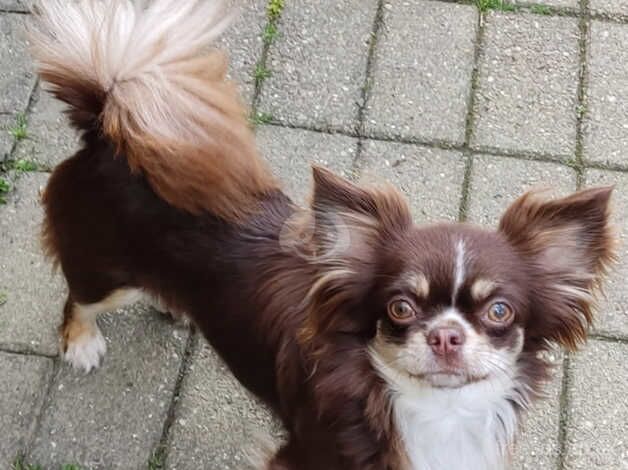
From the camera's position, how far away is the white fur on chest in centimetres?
231

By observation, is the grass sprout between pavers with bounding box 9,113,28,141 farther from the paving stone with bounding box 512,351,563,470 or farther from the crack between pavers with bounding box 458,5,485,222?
the paving stone with bounding box 512,351,563,470

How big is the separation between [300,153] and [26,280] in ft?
3.56

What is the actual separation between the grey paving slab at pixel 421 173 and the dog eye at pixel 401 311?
1355 millimetres

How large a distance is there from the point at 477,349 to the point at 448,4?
2263mm

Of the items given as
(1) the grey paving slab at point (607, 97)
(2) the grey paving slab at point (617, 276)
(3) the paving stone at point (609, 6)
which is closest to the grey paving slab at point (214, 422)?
(2) the grey paving slab at point (617, 276)

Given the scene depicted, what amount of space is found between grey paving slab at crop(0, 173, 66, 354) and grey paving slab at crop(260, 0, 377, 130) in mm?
958

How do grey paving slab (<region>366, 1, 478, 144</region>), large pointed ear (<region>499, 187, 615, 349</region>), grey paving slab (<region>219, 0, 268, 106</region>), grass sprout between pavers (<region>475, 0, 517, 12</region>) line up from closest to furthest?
large pointed ear (<region>499, 187, 615, 349</region>) < grey paving slab (<region>366, 1, 478, 144</region>) < grey paving slab (<region>219, 0, 268, 106</region>) < grass sprout between pavers (<region>475, 0, 517, 12</region>)

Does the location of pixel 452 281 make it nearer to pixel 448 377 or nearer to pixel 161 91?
pixel 448 377

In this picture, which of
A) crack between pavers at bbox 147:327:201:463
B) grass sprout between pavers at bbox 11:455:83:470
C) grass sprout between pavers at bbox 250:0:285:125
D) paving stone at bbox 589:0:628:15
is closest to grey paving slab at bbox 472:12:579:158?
paving stone at bbox 589:0:628:15

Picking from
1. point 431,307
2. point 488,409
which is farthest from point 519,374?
point 431,307

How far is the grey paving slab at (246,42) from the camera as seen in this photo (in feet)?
12.7

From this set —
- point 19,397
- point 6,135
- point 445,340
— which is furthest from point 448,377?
point 6,135

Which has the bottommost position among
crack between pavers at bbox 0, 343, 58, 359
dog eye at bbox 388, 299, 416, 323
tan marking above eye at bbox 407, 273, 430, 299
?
crack between pavers at bbox 0, 343, 58, 359

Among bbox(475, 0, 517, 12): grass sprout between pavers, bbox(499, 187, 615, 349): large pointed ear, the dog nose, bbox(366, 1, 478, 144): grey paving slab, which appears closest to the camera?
the dog nose
